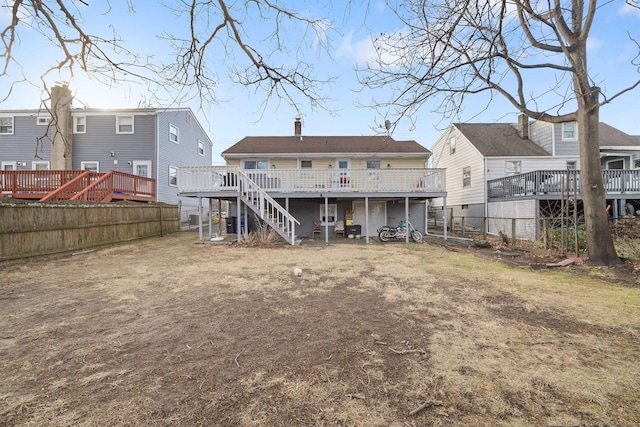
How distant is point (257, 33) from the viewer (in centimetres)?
455

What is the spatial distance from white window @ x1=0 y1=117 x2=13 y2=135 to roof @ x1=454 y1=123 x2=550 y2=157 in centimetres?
2713

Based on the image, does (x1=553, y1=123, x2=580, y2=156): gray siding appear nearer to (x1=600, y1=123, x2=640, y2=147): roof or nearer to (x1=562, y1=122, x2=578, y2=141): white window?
(x1=562, y1=122, x2=578, y2=141): white window

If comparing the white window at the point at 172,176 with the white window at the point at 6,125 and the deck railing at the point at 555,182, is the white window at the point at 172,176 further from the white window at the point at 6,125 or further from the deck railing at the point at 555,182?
the deck railing at the point at 555,182

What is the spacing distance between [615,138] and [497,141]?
6956mm

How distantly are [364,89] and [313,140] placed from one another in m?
12.9

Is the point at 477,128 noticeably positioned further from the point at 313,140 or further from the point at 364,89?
the point at 364,89

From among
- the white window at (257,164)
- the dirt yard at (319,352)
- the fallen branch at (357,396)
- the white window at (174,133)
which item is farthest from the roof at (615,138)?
the white window at (174,133)

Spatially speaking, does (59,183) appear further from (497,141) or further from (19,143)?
(497,141)

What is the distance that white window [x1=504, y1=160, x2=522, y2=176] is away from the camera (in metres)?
17.3

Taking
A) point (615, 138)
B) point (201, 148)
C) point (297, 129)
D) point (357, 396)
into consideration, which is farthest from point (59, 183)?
point (615, 138)

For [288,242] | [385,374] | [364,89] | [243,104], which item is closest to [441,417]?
[385,374]

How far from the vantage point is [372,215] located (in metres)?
15.2

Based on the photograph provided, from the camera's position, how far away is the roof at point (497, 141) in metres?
17.5

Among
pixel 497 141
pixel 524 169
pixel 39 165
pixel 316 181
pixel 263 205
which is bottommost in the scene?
pixel 263 205
